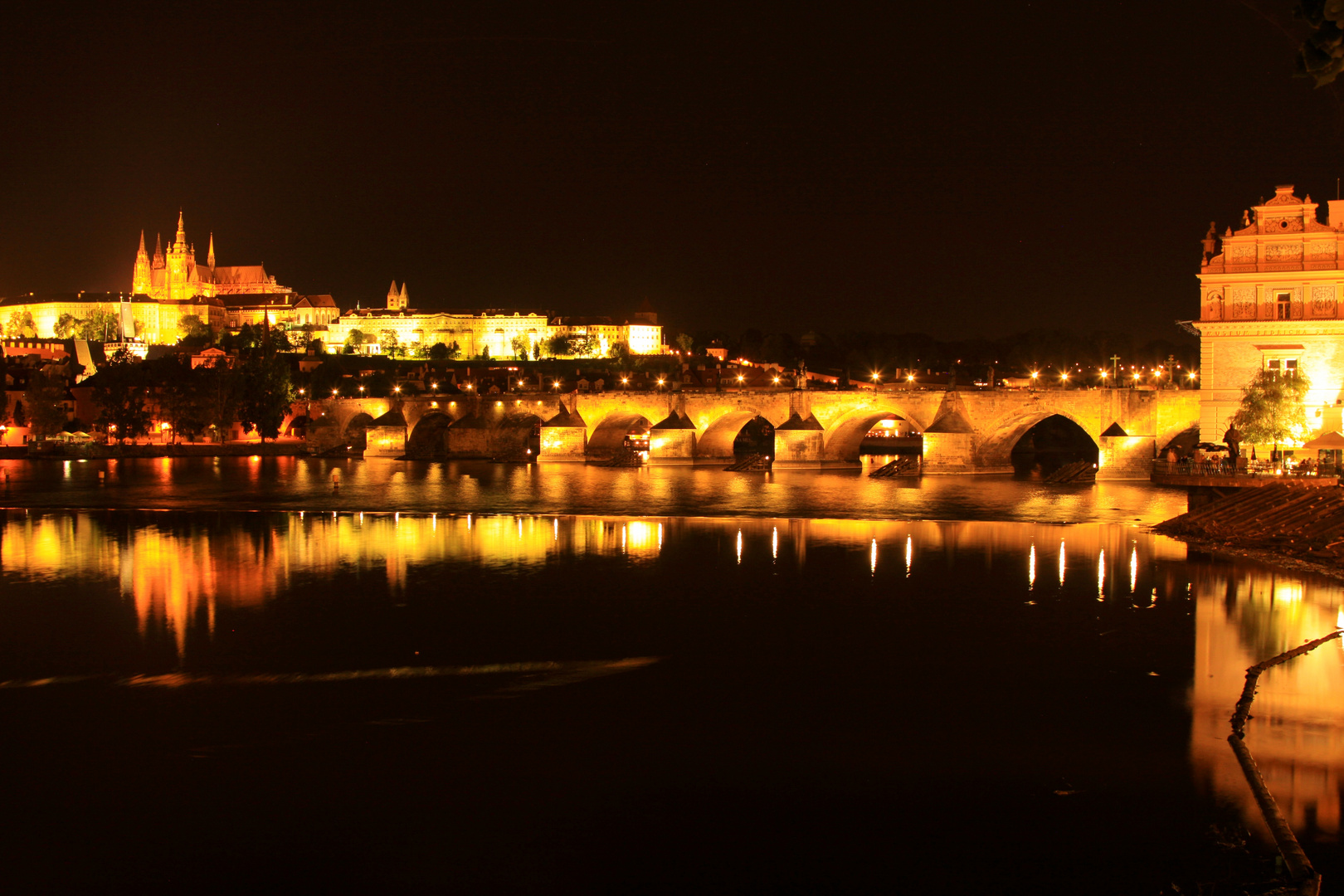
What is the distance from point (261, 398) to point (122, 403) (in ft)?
21.8

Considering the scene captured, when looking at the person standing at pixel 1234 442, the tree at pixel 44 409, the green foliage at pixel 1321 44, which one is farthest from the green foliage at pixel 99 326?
the green foliage at pixel 1321 44

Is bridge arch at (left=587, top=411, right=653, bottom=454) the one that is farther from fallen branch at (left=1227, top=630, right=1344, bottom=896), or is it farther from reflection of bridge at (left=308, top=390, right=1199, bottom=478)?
fallen branch at (left=1227, top=630, right=1344, bottom=896)

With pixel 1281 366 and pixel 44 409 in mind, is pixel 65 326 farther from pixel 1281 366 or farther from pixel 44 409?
pixel 1281 366

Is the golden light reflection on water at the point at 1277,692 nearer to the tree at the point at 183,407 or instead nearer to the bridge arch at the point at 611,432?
the bridge arch at the point at 611,432

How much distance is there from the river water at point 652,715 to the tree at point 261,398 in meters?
40.4

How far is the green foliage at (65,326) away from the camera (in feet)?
376

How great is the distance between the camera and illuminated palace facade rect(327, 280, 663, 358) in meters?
120

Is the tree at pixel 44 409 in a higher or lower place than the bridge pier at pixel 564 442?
higher

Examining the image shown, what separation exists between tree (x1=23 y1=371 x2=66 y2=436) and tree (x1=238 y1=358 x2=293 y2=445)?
8650 millimetres

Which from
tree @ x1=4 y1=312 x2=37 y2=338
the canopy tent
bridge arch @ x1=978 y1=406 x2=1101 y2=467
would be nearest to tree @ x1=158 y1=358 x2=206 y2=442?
bridge arch @ x1=978 y1=406 x2=1101 y2=467

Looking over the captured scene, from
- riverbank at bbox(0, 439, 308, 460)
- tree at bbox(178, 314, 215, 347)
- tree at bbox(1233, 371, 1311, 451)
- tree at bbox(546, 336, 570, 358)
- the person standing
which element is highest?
tree at bbox(178, 314, 215, 347)

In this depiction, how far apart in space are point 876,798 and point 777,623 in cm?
543

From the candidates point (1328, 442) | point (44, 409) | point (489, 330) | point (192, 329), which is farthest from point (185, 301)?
point (1328, 442)

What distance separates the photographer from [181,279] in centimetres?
13400
